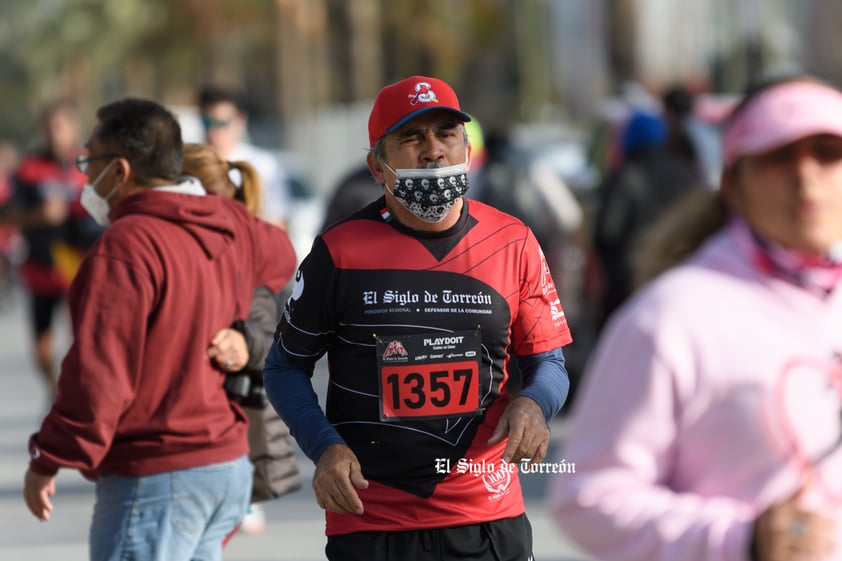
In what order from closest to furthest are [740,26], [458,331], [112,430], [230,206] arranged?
[458,331], [112,430], [230,206], [740,26]

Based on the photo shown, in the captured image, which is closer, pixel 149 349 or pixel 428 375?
pixel 428 375

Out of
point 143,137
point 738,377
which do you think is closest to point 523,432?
point 738,377

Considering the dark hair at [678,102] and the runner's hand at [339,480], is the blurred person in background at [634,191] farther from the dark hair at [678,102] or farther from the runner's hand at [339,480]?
the runner's hand at [339,480]

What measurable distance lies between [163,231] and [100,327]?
35 centimetres

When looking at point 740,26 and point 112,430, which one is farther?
point 740,26

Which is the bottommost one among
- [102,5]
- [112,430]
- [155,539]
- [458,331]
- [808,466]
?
[102,5]

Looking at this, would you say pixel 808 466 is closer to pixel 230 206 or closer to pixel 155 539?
pixel 155 539

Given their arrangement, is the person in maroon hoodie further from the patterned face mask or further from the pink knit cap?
the pink knit cap

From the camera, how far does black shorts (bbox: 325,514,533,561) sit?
411 centimetres

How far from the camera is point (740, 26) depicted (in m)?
36.6

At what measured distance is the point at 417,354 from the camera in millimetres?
4113

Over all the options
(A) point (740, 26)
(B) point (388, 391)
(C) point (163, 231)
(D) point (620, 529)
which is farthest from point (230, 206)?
(A) point (740, 26)

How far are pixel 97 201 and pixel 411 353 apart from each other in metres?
1.36

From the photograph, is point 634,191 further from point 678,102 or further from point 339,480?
point 339,480
